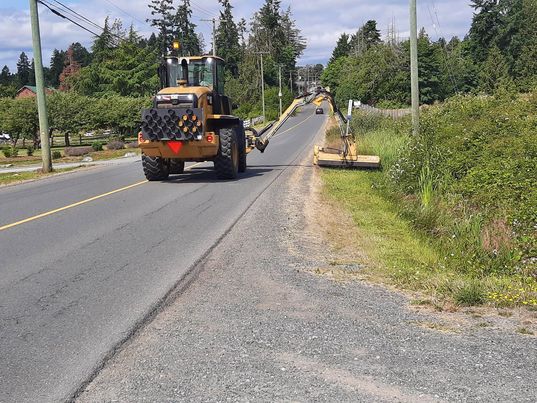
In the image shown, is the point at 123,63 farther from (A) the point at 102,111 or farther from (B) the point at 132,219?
(B) the point at 132,219

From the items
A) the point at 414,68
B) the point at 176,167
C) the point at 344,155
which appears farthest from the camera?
the point at 414,68

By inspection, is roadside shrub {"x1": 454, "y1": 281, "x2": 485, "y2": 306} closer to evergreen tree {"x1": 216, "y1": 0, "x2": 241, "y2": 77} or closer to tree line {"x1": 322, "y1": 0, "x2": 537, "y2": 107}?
tree line {"x1": 322, "y1": 0, "x2": 537, "y2": 107}

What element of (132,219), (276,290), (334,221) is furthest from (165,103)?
(276,290)

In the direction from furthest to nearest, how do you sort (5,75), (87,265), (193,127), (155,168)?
(5,75)
(155,168)
(193,127)
(87,265)

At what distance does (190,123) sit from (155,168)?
87.3 inches

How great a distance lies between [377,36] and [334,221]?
13337 centimetres

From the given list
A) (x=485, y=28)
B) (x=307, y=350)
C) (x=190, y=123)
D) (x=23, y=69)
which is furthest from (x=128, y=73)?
(x=23, y=69)

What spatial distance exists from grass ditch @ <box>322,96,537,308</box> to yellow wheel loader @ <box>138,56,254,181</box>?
3048 mm

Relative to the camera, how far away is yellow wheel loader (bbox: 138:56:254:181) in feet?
51.1

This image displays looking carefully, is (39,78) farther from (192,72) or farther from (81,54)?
(81,54)

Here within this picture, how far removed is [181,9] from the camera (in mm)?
107812

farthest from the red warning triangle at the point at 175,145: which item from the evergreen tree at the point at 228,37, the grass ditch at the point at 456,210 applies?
the evergreen tree at the point at 228,37

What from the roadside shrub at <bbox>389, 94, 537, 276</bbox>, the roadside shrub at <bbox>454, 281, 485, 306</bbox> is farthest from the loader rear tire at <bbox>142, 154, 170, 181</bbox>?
the roadside shrub at <bbox>454, 281, 485, 306</bbox>

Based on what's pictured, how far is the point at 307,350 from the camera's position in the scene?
477 centimetres
